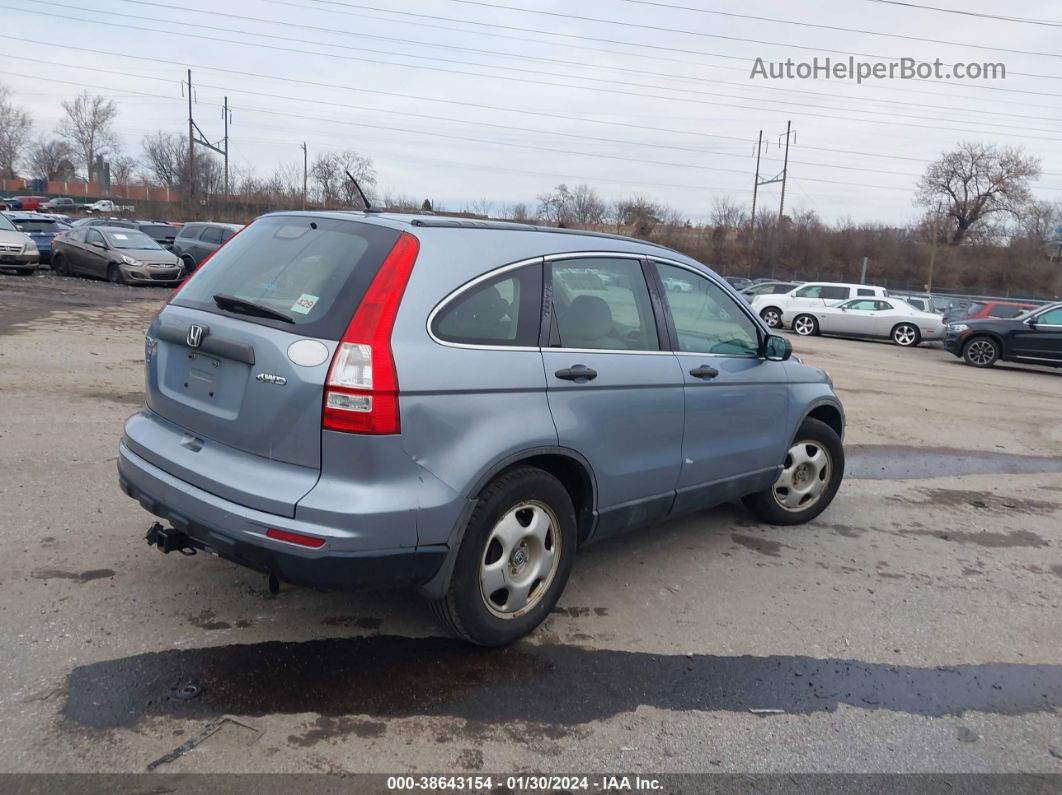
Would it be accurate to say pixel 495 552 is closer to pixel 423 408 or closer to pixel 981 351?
pixel 423 408

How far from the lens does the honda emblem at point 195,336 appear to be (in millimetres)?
3486

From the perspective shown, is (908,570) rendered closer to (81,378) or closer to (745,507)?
(745,507)

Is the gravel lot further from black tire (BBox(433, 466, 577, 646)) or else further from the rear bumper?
the rear bumper

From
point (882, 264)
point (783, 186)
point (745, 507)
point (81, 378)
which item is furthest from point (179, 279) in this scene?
point (882, 264)

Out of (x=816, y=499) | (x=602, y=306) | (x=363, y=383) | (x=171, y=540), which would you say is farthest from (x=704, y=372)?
(x=171, y=540)

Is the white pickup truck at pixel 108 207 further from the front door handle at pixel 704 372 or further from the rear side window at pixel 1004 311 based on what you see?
the front door handle at pixel 704 372

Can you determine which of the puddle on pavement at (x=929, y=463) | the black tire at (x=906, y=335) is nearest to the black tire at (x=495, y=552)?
the puddle on pavement at (x=929, y=463)

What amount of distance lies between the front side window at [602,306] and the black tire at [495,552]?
0.68 meters

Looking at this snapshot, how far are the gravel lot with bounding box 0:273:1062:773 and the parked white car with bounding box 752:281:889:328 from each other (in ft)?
69.3

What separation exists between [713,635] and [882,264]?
67.0 metres

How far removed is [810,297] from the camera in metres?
26.4

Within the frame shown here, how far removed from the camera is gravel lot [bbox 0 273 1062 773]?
2.99 meters

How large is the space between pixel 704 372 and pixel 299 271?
7.21 feet

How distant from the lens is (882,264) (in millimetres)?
64375
